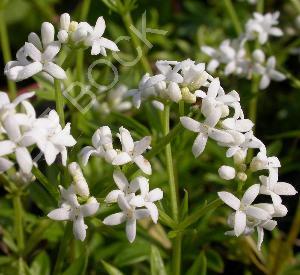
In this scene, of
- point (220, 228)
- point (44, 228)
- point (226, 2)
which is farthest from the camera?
point (226, 2)

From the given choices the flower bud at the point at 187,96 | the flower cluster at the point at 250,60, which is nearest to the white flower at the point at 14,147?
the flower bud at the point at 187,96

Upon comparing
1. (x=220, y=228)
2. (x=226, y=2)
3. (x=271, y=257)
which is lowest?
(x=271, y=257)

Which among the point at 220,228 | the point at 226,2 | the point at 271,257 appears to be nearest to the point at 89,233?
the point at 220,228

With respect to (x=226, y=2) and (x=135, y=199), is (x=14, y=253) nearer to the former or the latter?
(x=135, y=199)

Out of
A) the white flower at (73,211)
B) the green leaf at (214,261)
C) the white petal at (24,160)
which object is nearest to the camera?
the white petal at (24,160)

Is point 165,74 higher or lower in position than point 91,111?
higher

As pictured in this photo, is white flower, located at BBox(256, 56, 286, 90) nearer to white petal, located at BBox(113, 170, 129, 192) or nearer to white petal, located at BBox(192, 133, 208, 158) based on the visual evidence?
white petal, located at BBox(192, 133, 208, 158)

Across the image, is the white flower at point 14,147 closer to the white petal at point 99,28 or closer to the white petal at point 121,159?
the white petal at point 121,159

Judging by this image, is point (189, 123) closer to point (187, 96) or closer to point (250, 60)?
point (187, 96)
